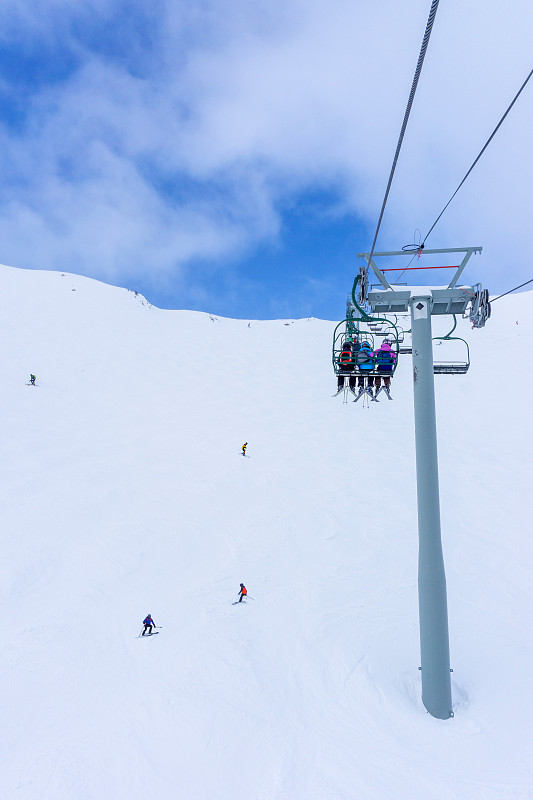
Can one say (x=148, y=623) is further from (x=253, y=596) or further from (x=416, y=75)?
(x=416, y=75)

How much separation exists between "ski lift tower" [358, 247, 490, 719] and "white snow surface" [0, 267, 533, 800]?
2.87 feet

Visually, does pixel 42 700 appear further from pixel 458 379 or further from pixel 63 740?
pixel 458 379

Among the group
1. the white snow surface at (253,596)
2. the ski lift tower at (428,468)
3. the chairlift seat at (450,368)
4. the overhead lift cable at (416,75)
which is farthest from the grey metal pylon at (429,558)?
the overhead lift cable at (416,75)

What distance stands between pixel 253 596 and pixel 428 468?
20.7ft

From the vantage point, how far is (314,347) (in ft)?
145

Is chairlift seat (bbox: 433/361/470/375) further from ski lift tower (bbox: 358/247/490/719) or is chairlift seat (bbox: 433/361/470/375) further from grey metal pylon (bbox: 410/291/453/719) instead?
grey metal pylon (bbox: 410/291/453/719)

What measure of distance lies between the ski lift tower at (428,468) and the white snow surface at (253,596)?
34.4 inches

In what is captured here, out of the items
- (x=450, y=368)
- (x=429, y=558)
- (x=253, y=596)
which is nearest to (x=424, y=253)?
(x=450, y=368)

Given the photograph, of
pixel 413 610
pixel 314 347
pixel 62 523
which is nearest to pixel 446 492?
pixel 413 610

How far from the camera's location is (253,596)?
1178 cm

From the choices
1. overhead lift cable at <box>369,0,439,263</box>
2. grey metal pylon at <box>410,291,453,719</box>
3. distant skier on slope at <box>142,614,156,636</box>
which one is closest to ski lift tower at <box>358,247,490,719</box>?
A: grey metal pylon at <box>410,291,453,719</box>

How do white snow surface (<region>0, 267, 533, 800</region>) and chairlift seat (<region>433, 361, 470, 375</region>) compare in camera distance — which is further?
chairlift seat (<region>433, 361, 470, 375</region>)

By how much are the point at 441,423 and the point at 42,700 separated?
22.2 metres

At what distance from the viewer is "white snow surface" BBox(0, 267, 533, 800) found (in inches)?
265
